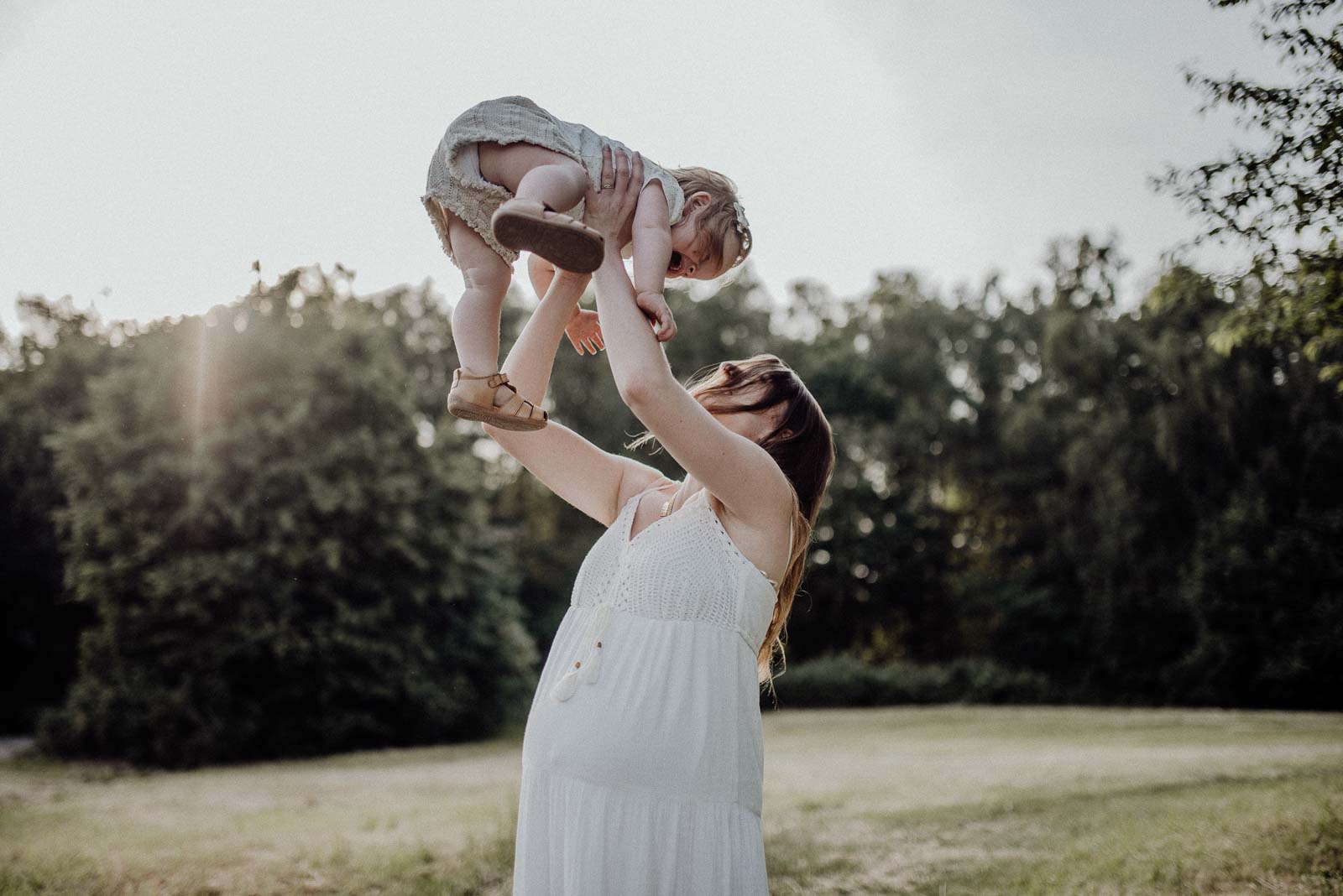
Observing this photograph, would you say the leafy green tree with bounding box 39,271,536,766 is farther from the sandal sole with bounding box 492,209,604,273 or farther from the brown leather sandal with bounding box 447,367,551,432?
the sandal sole with bounding box 492,209,604,273

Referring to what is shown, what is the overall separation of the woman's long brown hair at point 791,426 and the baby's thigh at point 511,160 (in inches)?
25.1

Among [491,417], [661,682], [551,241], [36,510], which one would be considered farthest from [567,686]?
[36,510]

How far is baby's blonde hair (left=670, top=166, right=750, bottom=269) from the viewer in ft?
8.74

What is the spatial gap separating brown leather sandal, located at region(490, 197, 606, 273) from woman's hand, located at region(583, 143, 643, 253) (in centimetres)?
29

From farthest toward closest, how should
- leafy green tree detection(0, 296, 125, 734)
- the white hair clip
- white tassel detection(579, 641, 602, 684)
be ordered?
leafy green tree detection(0, 296, 125, 734) < the white hair clip < white tassel detection(579, 641, 602, 684)

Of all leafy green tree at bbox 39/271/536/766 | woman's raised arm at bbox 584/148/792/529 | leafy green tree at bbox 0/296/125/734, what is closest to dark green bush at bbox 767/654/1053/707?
leafy green tree at bbox 39/271/536/766

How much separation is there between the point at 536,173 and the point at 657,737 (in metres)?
1.32

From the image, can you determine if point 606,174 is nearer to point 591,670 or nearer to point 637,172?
point 637,172

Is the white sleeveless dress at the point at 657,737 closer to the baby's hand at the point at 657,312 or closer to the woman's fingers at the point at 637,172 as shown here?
the baby's hand at the point at 657,312

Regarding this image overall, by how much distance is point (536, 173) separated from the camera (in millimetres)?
2443

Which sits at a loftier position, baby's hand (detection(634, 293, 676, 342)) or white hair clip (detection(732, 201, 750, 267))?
white hair clip (detection(732, 201, 750, 267))

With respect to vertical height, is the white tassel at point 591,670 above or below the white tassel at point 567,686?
above

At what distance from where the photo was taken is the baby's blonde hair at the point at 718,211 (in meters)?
2.66

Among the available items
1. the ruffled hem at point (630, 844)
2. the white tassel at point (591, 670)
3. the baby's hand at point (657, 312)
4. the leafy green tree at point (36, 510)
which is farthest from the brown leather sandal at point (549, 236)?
the leafy green tree at point (36, 510)
